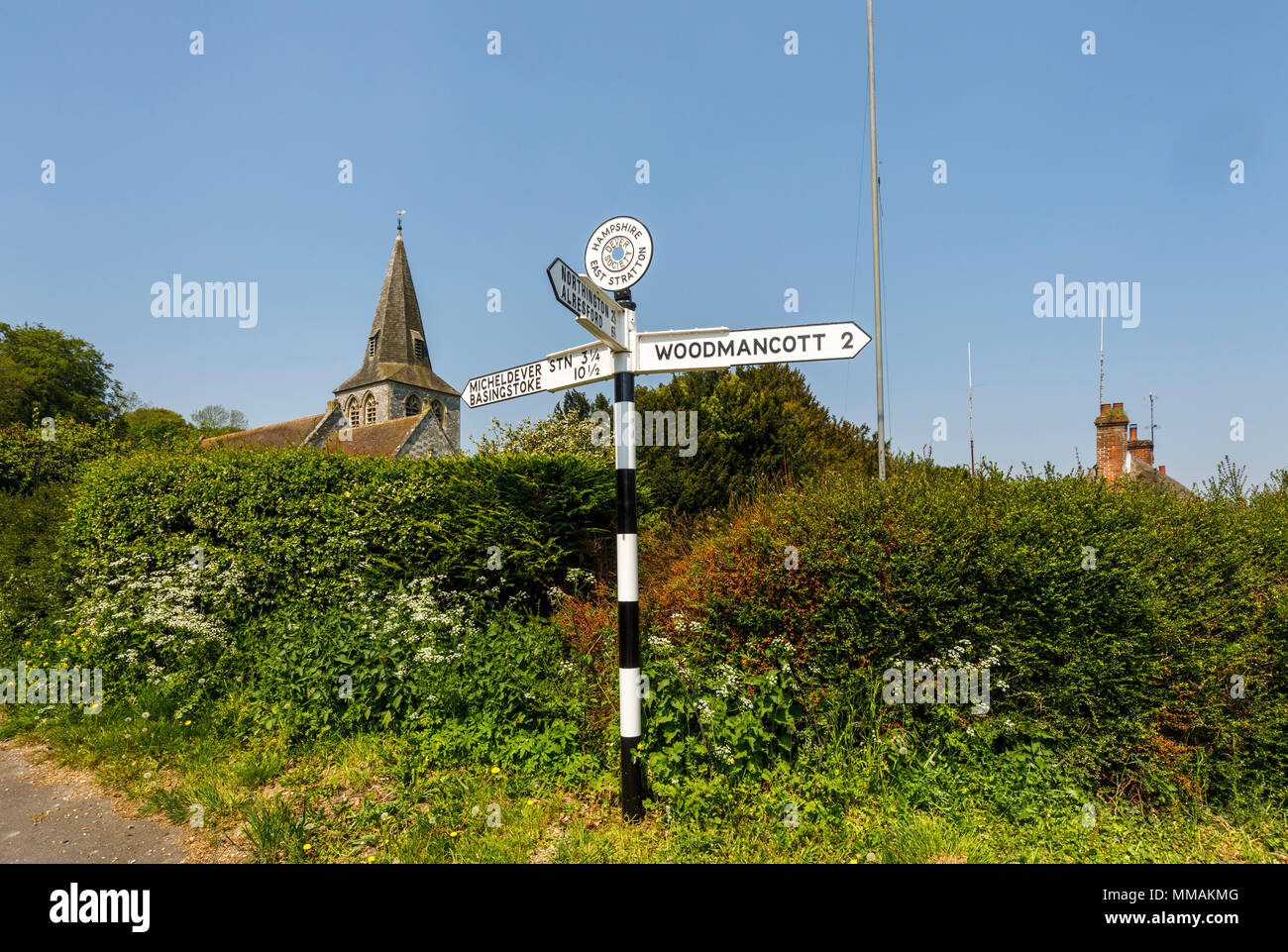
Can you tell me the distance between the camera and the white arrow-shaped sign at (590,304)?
10.4 ft

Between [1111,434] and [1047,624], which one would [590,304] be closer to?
[1047,624]

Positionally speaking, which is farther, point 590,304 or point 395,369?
point 395,369

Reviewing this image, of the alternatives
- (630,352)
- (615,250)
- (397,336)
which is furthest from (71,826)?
(397,336)

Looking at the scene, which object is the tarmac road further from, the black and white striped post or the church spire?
the church spire

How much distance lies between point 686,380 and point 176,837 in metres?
12.0

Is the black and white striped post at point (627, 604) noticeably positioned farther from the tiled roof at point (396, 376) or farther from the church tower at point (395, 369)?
the tiled roof at point (396, 376)

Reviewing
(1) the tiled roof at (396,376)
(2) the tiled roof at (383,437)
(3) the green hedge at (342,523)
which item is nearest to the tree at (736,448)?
(3) the green hedge at (342,523)

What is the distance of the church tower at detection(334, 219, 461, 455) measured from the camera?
4425 cm

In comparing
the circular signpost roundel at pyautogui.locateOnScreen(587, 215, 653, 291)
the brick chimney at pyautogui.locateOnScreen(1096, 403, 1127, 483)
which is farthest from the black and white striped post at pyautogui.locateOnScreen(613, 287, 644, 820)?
the brick chimney at pyautogui.locateOnScreen(1096, 403, 1127, 483)

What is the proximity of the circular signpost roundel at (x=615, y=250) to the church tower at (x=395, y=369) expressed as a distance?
138 ft

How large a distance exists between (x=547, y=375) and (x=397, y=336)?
4646 cm

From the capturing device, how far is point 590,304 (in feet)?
11.3

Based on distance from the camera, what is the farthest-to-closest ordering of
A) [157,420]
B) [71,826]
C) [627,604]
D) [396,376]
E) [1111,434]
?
[157,420]
[396,376]
[1111,434]
[71,826]
[627,604]

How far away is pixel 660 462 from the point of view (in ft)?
41.5
